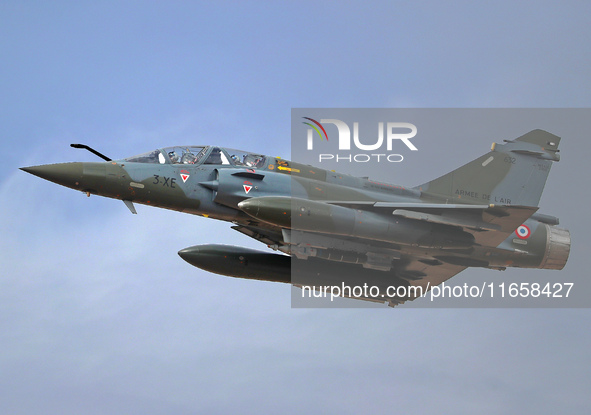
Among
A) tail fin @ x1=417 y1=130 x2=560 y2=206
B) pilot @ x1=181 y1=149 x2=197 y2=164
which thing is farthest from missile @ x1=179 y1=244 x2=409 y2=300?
tail fin @ x1=417 y1=130 x2=560 y2=206

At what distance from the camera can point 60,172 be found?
17.7m

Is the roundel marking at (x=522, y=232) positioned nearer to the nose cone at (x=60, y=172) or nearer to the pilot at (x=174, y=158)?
the pilot at (x=174, y=158)

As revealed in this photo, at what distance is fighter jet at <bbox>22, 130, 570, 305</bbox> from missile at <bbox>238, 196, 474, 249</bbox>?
0.08ft

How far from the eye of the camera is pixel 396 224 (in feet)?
60.1

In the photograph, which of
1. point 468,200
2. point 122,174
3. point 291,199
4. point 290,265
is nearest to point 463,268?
point 468,200

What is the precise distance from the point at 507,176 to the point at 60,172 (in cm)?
1226

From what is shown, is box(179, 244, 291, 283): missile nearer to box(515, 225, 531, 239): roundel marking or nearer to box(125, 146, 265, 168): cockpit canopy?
box(125, 146, 265, 168): cockpit canopy

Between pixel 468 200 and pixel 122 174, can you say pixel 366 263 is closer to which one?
pixel 468 200

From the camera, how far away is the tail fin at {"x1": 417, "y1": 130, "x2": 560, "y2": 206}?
827 inches

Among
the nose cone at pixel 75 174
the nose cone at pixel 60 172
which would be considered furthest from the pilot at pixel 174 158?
the nose cone at pixel 60 172

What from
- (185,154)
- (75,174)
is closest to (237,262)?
(185,154)

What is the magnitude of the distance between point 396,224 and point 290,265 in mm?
3871

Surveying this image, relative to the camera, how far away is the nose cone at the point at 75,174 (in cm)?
1769

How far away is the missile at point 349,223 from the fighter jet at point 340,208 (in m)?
0.03
